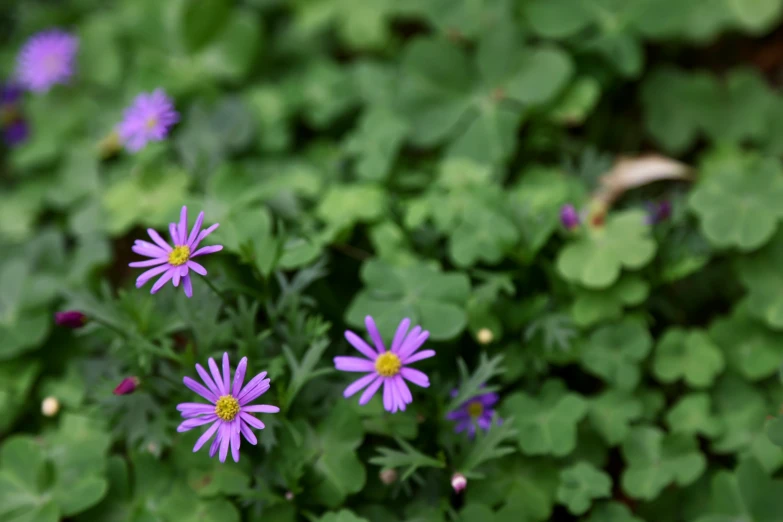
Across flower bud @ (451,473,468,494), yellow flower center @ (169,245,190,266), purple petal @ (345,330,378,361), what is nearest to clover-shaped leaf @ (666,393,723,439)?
flower bud @ (451,473,468,494)

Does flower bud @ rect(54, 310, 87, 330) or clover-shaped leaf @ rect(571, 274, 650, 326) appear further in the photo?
clover-shaped leaf @ rect(571, 274, 650, 326)

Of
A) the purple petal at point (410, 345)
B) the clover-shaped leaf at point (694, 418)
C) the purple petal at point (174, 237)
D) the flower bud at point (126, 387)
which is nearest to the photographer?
the purple petal at point (174, 237)

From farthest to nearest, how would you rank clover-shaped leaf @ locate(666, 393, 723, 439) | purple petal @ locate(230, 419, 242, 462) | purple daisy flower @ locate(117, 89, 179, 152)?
purple daisy flower @ locate(117, 89, 179, 152) → clover-shaped leaf @ locate(666, 393, 723, 439) → purple petal @ locate(230, 419, 242, 462)

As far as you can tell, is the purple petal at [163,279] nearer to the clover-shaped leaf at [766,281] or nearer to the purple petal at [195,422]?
the purple petal at [195,422]

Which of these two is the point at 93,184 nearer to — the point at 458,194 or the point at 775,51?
the point at 458,194

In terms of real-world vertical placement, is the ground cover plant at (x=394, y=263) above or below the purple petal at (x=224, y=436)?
above

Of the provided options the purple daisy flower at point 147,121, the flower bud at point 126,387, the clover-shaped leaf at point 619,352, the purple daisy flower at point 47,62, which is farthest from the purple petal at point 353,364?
the purple daisy flower at point 47,62

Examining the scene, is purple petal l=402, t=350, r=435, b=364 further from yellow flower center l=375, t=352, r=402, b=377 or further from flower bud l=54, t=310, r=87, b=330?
flower bud l=54, t=310, r=87, b=330

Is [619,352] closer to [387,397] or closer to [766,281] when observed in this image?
[766,281]
